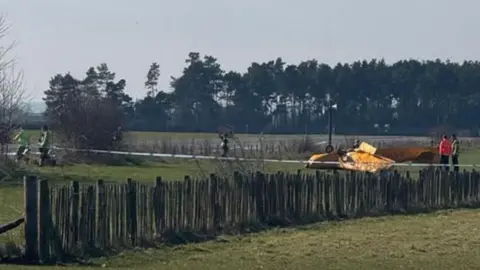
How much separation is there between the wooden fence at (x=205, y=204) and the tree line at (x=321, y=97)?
3440 inches

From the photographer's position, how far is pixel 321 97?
130375 millimetres

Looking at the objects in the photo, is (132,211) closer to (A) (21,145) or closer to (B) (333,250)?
(B) (333,250)

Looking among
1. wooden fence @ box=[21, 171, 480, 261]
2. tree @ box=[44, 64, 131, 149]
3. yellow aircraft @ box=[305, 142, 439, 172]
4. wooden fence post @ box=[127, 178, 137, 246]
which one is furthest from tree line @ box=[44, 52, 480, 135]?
wooden fence post @ box=[127, 178, 137, 246]

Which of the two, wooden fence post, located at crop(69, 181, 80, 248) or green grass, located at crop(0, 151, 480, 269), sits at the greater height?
wooden fence post, located at crop(69, 181, 80, 248)

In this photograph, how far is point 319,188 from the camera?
28359mm

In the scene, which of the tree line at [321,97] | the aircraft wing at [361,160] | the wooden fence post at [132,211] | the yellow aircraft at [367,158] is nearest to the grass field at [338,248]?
the wooden fence post at [132,211]

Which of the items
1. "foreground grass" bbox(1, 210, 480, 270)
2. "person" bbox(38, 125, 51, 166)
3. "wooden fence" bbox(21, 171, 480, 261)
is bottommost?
"foreground grass" bbox(1, 210, 480, 270)

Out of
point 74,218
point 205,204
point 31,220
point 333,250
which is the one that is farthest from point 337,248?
point 31,220

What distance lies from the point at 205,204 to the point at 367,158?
2398 centimetres

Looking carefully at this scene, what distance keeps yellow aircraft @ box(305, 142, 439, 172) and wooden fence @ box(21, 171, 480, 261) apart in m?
→ 9.87

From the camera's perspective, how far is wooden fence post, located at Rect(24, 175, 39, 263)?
62.7 ft

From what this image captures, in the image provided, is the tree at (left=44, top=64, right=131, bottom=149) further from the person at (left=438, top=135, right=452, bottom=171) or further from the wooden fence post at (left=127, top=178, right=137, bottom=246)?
the wooden fence post at (left=127, top=178, right=137, bottom=246)

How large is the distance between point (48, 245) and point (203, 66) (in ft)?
342

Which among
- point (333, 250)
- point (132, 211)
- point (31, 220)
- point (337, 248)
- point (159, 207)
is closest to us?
point (31, 220)
